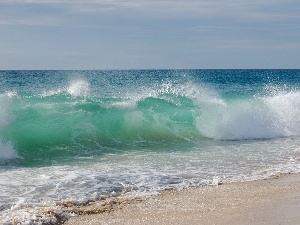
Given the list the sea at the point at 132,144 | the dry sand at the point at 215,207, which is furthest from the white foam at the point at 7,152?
the dry sand at the point at 215,207

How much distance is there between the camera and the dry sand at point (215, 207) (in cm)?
655

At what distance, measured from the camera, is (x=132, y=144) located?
1387 centimetres

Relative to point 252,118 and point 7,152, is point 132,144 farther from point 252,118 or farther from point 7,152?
point 252,118

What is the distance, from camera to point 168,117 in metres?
17.8

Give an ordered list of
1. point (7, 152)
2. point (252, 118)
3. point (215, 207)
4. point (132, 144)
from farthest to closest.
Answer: point (252, 118)
point (132, 144)
point (7, 152)
point (215, 207)

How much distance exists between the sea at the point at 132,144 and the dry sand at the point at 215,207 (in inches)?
18.0

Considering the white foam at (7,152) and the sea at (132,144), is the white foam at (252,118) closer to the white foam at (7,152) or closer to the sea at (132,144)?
the sea at (132,144)

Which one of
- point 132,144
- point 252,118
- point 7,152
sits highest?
point 7,152

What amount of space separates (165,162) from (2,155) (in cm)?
356

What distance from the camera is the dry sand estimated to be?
6551 millimetres

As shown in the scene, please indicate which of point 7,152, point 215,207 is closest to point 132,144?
point 7,152

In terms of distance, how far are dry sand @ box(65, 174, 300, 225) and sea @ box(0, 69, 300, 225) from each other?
0.46 m

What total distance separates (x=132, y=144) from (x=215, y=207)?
6813mm

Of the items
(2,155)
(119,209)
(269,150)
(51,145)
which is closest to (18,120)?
(51,145)
